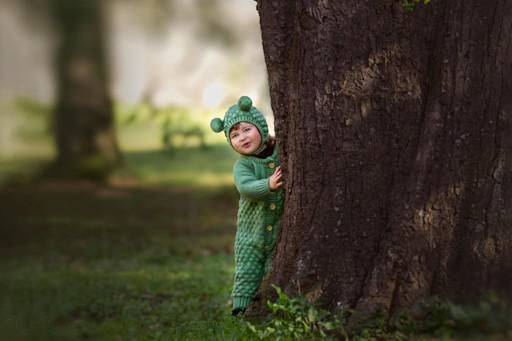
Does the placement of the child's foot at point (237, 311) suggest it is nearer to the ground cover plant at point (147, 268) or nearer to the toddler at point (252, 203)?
the toddler at point (252, 203)

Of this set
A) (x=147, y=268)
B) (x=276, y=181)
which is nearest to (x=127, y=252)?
(x=147, y=268)

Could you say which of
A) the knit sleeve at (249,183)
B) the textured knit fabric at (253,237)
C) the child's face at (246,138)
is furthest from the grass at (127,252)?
the child's face at (246,138)

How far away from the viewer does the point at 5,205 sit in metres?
12.0

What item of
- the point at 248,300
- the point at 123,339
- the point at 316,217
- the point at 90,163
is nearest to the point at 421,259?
the point at 316,217

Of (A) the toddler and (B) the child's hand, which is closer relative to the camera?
(B) the child's hand

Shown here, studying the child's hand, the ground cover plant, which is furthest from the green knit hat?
the ground cover plant

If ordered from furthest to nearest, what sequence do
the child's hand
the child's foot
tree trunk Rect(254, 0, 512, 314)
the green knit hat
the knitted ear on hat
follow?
the knitted ear on hat, the green knit hat, the child's foot, the child's hand, tree trunk Rect(254, 0, 512, 314)

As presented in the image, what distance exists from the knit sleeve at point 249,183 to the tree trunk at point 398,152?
404 millimetres

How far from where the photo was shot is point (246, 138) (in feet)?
14.0

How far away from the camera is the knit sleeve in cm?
395

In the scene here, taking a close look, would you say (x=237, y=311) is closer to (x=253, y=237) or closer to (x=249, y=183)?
(x=253, y=237)

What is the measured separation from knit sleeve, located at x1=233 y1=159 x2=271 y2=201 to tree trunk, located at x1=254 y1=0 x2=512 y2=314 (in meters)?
0.40

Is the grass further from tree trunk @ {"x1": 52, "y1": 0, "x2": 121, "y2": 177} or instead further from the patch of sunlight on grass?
tree trunk @ {"x1": 52, "y1": 0, "x2": 121, "y2": 177}

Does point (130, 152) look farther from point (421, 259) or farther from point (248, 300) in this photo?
point (421, 259)
